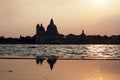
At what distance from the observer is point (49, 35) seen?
629 feet

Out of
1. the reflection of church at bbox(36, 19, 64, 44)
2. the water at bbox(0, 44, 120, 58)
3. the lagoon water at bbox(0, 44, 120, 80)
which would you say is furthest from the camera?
the reflection of church at bbox(36, 19, 64, 44)

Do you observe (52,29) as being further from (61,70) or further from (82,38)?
(61,70)

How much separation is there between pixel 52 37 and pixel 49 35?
1658 millimetres

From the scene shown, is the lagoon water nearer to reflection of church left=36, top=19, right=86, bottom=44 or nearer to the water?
the water

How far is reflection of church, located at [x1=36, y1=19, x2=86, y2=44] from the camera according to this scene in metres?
191

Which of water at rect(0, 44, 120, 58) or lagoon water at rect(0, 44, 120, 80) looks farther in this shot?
water at rect(0, 44, 120, 58)

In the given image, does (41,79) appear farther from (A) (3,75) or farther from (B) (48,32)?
(B) (48,32)

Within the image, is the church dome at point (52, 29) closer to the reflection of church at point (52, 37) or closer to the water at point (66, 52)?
the reflection of church at point (52, 37)

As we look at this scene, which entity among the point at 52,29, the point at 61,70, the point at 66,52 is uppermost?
the point at 52,29

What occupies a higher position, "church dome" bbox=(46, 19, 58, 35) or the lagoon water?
"church dome" bbox=(46, 19, 58, 35)

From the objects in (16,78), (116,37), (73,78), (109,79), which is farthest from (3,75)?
(116,37)

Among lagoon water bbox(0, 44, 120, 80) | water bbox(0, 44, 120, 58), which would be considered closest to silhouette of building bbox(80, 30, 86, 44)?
water bbox(0, 44, 120, 58)

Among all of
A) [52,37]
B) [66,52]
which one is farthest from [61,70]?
[52,37]

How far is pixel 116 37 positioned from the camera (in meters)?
188
